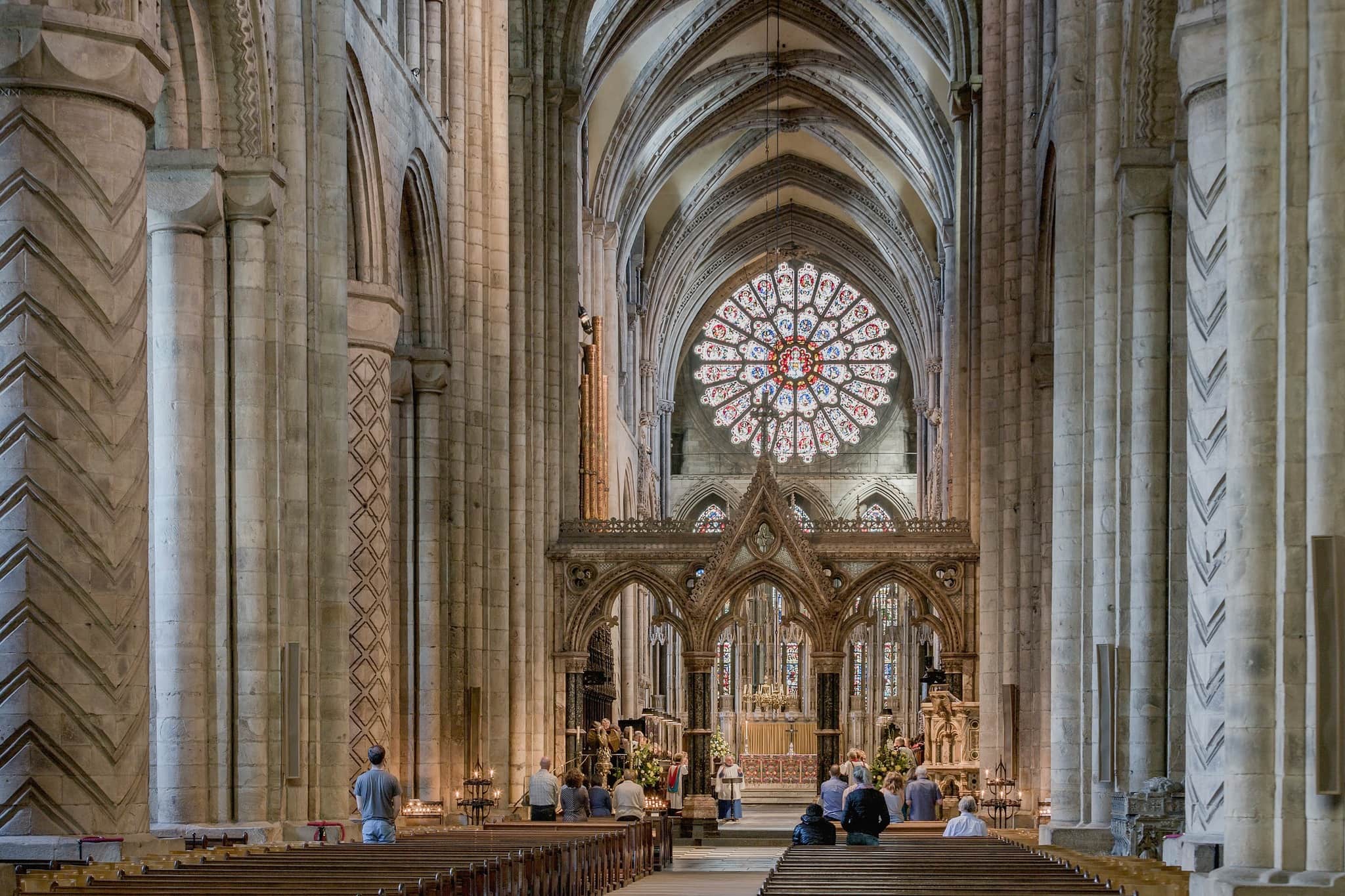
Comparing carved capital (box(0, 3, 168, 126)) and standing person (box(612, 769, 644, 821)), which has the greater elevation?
carved capital (box(0, 3, 168, 126))

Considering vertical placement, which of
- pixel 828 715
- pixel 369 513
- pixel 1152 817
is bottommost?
pixel 828 715

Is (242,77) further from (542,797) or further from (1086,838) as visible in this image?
(1086,838)

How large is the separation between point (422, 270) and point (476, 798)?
658 centimetres

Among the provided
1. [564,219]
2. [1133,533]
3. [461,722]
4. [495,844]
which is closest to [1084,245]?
[1133,533]

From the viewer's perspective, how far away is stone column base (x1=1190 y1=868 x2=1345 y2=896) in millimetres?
9930

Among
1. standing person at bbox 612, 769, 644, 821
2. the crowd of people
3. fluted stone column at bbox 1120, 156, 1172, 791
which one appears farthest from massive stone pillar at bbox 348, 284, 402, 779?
fluted stone column at bbox 1120, 156, 1172, 791

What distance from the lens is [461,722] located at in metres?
25.6

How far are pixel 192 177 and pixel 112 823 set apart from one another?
19.5ft

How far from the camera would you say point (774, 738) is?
4359cm

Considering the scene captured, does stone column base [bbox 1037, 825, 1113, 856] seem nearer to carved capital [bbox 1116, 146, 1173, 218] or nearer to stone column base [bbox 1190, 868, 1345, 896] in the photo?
carved capital [bbox 1116, 146, 1173, 218]

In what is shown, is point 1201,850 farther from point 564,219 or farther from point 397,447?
point 564,219

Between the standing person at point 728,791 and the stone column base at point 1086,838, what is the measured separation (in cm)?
1176

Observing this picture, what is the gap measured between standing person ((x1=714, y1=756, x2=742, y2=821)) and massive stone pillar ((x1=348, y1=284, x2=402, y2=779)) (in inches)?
399

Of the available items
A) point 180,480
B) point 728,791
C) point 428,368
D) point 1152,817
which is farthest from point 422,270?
point 1152,817
